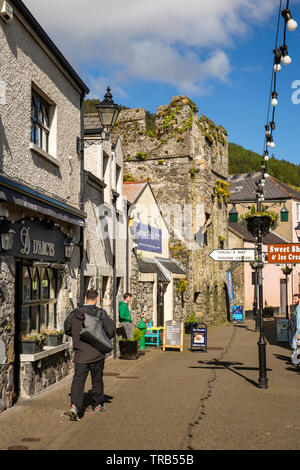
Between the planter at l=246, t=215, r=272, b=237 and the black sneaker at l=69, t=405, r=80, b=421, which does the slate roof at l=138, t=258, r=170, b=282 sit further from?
the black sneaker at l=69, t=405, r=80, b=421

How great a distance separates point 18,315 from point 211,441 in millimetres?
3918

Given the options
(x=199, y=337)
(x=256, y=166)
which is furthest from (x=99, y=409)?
(x=256, y=166)

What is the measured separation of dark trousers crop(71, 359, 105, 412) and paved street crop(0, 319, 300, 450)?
9.5 inches

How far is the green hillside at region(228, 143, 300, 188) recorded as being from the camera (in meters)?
119

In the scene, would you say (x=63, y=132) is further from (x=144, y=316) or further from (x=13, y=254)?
(x=144, y=316)

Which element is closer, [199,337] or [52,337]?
[52,337]

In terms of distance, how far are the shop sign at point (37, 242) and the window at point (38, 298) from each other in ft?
0.96

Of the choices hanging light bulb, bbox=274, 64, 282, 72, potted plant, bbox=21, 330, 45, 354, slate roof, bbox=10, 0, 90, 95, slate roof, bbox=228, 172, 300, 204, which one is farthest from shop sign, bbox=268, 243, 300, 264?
slate roof, bbox=228, 172, 300, 204

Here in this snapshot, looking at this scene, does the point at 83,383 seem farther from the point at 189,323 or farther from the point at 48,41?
the point at 189,323

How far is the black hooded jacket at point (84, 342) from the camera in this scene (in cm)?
775

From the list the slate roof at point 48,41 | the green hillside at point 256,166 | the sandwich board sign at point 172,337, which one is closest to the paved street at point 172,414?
the sandwich board sign at point 172,337

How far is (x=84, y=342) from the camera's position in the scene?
7805 mm

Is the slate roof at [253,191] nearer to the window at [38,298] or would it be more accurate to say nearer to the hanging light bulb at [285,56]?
the window at [38,298]

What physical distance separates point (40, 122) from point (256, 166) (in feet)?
386
